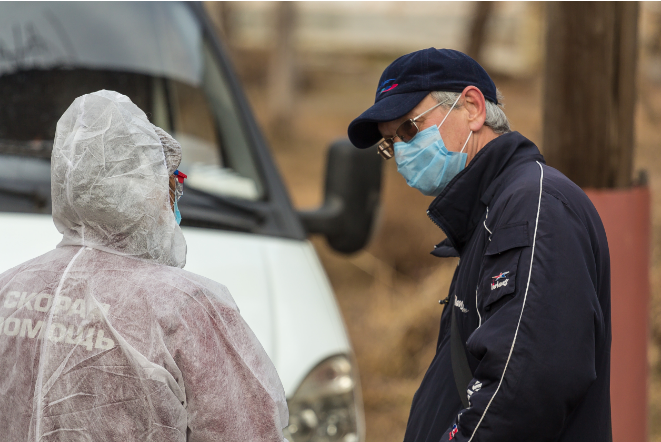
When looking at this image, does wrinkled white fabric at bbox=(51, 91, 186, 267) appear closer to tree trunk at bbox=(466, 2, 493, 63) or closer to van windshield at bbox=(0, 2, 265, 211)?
van windshield at bbox=(0, 2, 265, 211)

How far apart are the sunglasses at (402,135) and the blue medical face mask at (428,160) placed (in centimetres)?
1

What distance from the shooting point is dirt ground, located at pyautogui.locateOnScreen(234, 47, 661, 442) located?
586cm

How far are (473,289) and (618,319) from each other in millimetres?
1927

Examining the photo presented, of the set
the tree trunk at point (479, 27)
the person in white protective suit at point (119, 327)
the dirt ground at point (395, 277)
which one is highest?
the person in white protective suit at point (119, 327)

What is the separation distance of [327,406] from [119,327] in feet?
4.39

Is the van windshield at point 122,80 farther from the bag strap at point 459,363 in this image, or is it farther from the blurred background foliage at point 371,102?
the bag strap at point 459,363

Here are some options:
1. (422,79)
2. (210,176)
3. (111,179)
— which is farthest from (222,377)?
(210,176)

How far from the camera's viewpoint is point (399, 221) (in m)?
10.9

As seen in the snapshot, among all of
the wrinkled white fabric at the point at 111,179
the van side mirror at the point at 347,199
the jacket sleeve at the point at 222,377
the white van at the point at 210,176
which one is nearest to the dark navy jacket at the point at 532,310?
the jacket sleeve at the point at 222,377

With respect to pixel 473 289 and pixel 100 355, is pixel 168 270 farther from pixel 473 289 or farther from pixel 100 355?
pixel 473 289

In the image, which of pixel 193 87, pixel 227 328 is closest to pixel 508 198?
pixel 227 328

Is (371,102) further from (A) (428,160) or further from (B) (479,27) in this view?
(A) (428,160)

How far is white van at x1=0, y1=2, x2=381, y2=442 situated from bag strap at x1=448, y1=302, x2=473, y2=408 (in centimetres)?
86

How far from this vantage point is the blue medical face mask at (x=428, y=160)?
1.93m
